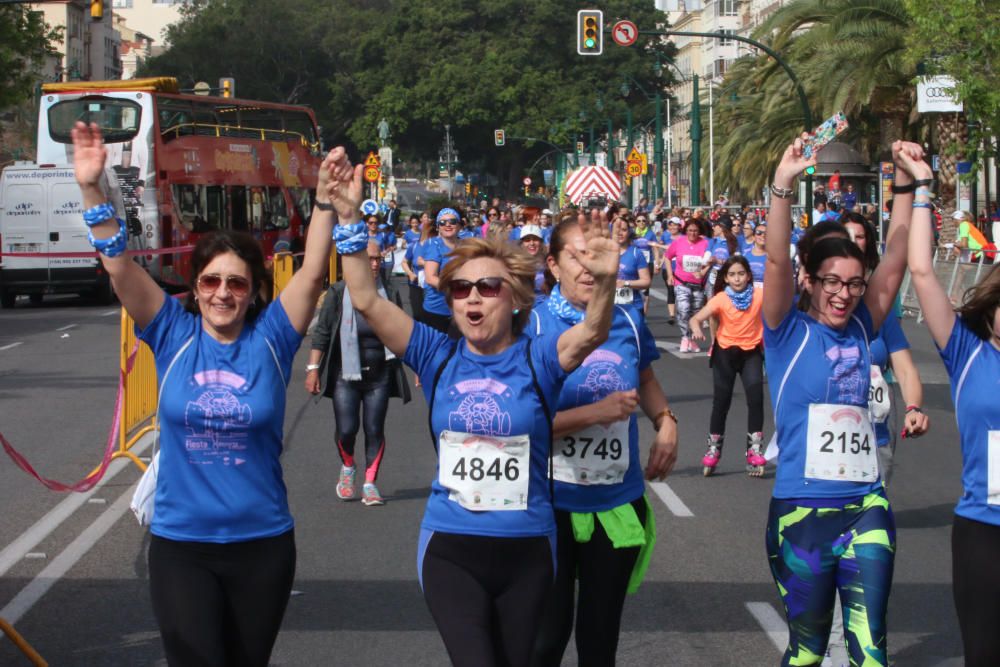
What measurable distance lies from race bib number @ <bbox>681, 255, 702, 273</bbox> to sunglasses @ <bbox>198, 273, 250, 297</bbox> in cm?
1584

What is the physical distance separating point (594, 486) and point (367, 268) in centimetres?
102

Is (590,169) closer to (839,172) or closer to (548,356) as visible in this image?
(839,172)

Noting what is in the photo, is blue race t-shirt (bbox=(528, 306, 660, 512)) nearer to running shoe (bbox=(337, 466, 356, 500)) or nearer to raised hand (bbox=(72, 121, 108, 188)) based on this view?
raised hand (bbox=(72, 121, 108, 188))

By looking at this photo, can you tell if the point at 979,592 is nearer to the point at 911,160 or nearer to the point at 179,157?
the point at 911,160

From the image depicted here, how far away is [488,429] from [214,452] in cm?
76

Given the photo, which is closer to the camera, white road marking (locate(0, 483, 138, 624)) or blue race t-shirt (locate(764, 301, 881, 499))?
blue race t-shirt (locate(764, 301, 881, 499))

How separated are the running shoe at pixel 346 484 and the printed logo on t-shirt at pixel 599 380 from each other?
4880 millimetres

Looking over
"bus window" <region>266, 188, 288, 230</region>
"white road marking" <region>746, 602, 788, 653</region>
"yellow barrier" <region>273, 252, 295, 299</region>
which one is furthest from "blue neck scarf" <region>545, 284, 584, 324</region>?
"bus window" <region>266, 188, 288, 230</region>

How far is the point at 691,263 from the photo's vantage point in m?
20.0

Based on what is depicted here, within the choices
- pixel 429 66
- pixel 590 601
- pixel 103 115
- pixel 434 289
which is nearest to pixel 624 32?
pixel 103 115

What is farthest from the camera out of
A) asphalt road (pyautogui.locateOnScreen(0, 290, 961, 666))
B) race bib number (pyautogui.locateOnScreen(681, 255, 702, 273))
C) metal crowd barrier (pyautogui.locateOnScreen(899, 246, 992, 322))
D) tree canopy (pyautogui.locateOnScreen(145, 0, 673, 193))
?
tree canopy (pyautogui.locateOnScreen(145, 0, 673, 193))

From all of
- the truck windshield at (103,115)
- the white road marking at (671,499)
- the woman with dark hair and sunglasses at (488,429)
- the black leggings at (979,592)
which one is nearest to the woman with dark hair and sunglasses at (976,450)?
the black leggings at (979,592)

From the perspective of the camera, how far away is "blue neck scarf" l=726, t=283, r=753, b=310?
431 inches

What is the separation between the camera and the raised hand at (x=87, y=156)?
13.9 ft
